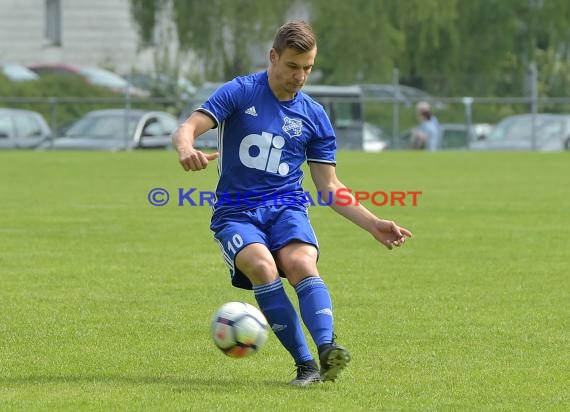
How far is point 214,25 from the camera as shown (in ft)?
131

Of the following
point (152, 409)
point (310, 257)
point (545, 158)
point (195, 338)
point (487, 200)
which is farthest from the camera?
point (545, 158)

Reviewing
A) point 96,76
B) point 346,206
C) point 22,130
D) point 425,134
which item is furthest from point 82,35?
point 346,206

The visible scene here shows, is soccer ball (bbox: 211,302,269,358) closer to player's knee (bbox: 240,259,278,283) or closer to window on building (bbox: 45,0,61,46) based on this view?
player's knee (bbox: 240,259,278,283)

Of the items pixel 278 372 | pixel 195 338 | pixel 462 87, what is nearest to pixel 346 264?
pixel 195 338

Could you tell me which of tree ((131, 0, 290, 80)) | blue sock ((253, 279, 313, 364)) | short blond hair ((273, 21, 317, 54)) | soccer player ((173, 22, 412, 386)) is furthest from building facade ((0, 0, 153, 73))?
blue sock ((253, 279, 313, 364))

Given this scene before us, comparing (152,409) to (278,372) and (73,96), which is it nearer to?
(278,372)

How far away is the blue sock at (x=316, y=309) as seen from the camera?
668 cm

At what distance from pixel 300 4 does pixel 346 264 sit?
3012 cm

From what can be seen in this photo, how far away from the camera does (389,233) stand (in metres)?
6.96

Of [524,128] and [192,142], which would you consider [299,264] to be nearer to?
[192,142]

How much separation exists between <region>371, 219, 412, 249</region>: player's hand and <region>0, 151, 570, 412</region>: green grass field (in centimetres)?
67

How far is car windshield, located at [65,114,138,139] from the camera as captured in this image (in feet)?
114

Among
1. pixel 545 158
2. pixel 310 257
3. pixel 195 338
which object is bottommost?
pixel 545 158

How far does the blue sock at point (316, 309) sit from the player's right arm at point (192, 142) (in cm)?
77
